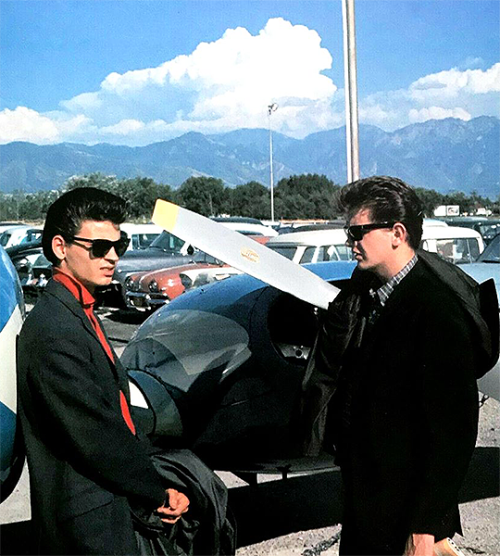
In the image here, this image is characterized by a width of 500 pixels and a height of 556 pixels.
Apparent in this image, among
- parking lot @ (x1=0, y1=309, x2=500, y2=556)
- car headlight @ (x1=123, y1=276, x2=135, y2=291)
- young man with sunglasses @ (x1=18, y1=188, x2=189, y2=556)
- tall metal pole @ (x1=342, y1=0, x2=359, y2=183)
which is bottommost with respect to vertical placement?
parking lot @ (x1=0, y1=309, x2=500, y2=556)

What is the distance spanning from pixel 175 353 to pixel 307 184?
85.7 m

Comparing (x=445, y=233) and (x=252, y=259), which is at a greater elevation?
(x=252, y=259)

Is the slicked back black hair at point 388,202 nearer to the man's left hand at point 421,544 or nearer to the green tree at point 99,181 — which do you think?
the man's left hand at point 421,544

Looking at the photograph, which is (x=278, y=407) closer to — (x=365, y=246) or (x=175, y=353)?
(x=175, y=353)

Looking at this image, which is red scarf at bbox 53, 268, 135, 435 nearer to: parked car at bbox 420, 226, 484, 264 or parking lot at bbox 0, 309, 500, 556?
parking lot at bbox 0, 309, 500, 556

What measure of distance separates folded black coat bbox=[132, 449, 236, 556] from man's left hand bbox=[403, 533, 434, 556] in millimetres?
656

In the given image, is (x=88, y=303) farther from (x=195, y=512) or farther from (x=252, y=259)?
(x=252, y=259)

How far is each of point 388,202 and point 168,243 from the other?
13552 mm

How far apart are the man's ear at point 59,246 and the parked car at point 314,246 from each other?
8476 millimetres

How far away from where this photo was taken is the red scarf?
205cm

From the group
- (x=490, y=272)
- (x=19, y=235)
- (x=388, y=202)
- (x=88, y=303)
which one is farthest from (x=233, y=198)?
(x=88, y=303)

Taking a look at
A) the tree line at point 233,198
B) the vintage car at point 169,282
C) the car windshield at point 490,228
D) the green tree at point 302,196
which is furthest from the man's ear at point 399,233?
the tree line at point 233,198

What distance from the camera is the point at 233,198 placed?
83.4m

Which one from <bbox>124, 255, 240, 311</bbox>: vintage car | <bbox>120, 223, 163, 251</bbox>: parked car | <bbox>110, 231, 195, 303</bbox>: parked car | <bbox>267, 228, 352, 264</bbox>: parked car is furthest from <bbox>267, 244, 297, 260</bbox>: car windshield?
<bbox>120, 223, 163, 251</bbox>: parked car
